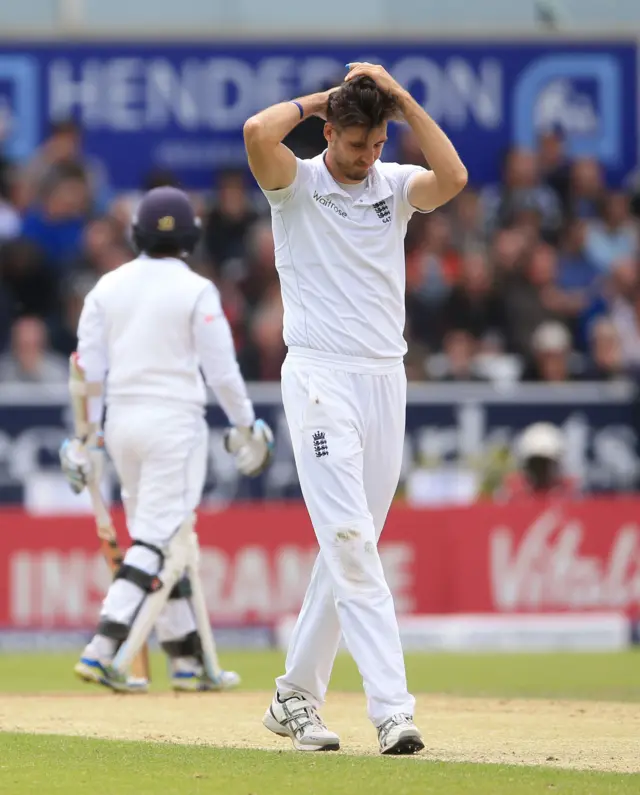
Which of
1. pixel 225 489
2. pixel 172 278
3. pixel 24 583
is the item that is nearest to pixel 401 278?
pixel 172 278

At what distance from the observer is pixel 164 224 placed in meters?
10.3

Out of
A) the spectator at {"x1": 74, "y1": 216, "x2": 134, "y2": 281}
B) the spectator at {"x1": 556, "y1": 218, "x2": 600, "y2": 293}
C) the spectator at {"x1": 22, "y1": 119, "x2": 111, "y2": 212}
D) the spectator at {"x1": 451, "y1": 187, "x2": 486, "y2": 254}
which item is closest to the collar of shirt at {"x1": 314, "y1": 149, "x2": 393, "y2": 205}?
the spectator at {"x1": 74, "y1": 216, "x2": 134, "y2": 281}

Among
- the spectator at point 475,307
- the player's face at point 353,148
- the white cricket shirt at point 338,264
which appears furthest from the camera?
the spectator at point 475,307

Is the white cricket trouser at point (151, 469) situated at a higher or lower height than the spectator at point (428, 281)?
lower

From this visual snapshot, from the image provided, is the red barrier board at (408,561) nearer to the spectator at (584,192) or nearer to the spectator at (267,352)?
the spectator at (267,352)

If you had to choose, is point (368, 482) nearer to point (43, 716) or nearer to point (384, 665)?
point (384, 665)

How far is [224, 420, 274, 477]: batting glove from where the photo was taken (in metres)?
10.2

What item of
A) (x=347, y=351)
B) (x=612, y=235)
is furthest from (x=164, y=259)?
(x=612, y=235)

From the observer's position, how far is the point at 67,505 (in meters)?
16.4

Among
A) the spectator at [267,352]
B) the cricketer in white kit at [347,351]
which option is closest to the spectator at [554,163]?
the spectator at [267,352]

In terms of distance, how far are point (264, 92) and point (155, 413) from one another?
10.5 m

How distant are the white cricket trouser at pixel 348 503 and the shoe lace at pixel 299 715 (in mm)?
44

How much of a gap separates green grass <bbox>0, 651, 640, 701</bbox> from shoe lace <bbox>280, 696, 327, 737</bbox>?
367 cm

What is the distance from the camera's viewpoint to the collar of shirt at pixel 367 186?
7234 millimetres
